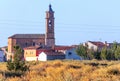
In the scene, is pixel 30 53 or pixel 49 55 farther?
pixel 30 53

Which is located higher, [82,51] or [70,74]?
[70,74]

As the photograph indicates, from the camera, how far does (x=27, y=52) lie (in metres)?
97.6

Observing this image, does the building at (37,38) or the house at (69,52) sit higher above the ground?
the building at (37,38)

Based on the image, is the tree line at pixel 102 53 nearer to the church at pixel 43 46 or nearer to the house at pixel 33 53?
the church at pixel 43 46

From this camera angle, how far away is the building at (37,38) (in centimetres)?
10794

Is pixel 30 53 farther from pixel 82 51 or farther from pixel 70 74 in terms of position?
pixel 70 74

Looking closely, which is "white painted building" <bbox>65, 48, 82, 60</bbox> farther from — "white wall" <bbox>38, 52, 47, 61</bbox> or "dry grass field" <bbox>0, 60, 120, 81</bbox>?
"dry grass field" <bbox>0, 60, 120, 81</bbox>

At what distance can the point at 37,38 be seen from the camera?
113m

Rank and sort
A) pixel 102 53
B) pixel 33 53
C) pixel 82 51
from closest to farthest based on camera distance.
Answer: pixel 102 53
pixel 82 51
pixel 33 53

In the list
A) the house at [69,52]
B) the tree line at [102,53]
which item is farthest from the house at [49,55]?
the tree line at [102,53]

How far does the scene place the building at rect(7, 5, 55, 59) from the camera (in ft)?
354

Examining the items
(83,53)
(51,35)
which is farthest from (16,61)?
(51,35)

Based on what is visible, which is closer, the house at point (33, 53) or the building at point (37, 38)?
the house at point (33, 53)

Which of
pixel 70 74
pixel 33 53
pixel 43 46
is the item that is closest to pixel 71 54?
pixel 43 46
